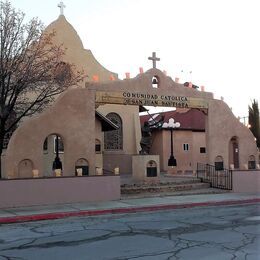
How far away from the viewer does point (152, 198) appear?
732 inches

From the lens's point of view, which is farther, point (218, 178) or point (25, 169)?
point (218, 178)

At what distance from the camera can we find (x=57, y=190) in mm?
16891

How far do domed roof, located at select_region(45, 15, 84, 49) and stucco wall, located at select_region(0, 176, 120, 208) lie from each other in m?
14.4

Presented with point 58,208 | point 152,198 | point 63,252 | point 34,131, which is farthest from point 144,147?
point 63,252

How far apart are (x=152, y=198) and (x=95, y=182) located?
2507 mm

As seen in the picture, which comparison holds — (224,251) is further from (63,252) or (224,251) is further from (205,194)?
(205,194)

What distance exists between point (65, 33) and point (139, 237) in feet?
73.9

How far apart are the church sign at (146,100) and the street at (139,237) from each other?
259 inches

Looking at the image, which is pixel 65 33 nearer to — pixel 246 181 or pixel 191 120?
pixel 191 120

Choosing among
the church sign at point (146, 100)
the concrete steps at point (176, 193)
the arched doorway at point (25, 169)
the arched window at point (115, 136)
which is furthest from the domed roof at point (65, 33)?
the concrete steps at point (176, 193)

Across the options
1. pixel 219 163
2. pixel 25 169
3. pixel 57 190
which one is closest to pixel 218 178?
pixel 219 163

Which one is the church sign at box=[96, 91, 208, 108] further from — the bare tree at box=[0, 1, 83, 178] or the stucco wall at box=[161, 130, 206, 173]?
the stucco wall at box=[161, 130, 206, 173]

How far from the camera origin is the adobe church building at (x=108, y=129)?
17.9 meters

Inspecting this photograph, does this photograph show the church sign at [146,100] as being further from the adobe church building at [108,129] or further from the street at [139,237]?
the street at [139,237]
